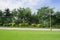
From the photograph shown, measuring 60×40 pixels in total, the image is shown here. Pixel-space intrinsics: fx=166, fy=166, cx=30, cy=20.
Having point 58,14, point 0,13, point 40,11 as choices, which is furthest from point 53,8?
point 0,13

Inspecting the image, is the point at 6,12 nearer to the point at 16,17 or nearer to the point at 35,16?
the point at 16,17

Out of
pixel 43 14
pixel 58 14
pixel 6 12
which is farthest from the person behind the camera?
pixel 6 12

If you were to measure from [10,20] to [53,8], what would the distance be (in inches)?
582

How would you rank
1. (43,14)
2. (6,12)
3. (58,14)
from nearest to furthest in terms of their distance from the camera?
(58,14), (43,14), (6,12)

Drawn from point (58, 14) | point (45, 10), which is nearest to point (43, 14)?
point (45, 10)

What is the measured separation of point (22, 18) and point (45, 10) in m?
8.21

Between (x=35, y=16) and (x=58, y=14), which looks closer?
(x=58, y=14)

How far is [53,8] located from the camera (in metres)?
52.3

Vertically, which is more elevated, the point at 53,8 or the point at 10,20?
the point at 53,8

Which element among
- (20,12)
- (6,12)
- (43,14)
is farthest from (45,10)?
(6,12)

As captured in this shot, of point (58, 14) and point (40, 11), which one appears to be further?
point (40, 11)

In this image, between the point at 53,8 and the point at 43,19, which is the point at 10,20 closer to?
the point at 43,19

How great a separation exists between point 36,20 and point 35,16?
76.2 inches

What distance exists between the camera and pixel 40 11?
58.1 meters
